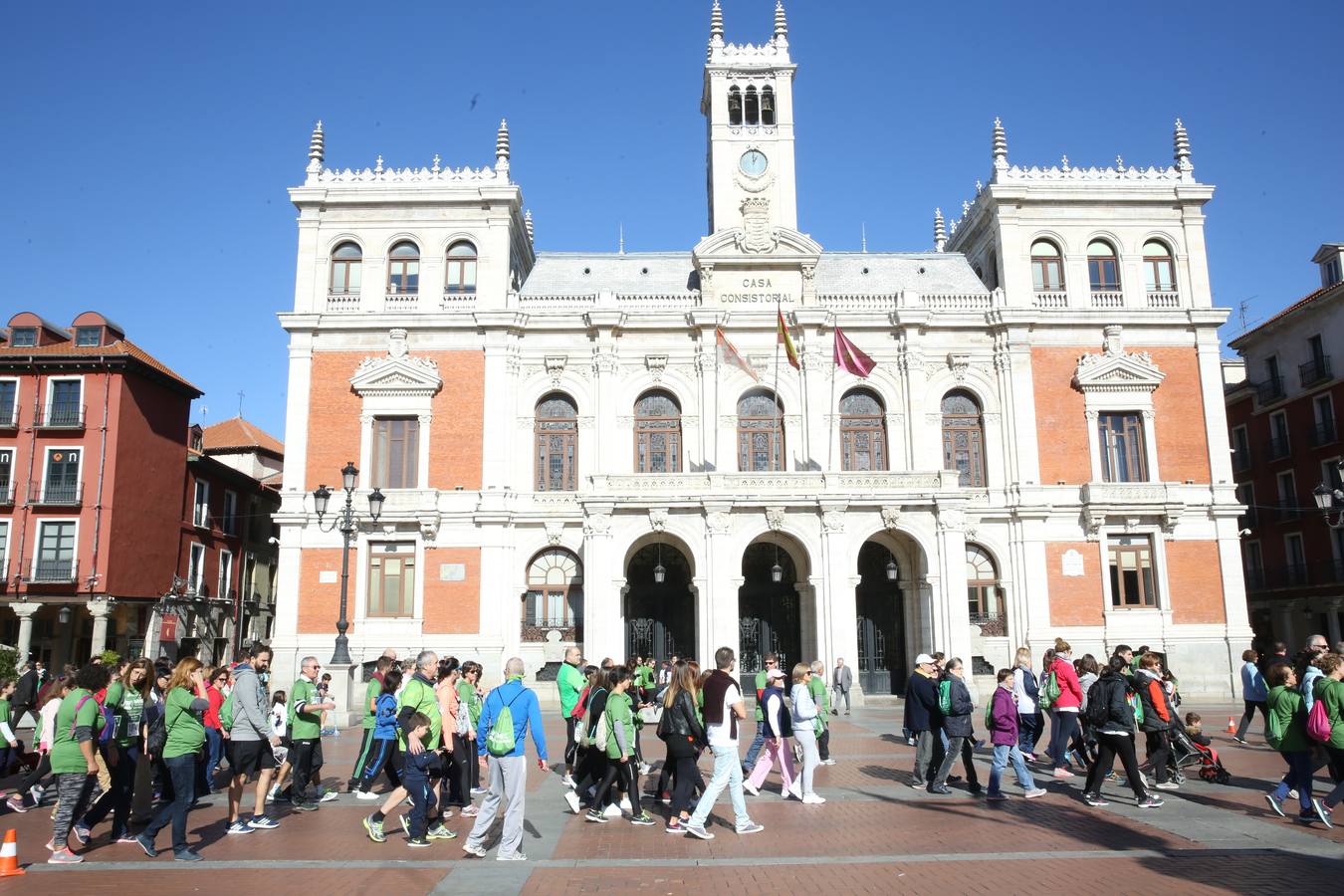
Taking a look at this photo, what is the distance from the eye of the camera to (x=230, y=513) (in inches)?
1746

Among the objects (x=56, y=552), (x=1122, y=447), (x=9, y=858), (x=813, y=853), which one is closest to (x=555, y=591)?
(x=56, y=552)

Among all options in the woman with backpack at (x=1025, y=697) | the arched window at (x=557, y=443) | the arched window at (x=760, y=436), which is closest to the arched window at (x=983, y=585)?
the arched window at (x=760, y=436)

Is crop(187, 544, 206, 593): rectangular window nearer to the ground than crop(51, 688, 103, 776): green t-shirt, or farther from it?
farther from it

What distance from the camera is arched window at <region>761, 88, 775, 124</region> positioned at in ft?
129

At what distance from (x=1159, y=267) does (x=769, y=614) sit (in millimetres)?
18642

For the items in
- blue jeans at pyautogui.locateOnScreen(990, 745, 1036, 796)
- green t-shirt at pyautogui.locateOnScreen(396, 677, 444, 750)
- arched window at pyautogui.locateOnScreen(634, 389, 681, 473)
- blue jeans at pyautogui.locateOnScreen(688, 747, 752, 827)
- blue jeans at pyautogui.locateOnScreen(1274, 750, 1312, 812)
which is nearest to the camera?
green t-shirt at pyautogui.locateOnScreen(396, 677, 444, 750)

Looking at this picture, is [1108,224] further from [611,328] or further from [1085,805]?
[1085,805]

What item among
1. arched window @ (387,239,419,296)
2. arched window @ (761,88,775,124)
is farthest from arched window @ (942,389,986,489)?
arched window @ (387,239,419,296)

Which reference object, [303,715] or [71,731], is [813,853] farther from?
[71,731]

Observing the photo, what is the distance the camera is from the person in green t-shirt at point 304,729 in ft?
43.8

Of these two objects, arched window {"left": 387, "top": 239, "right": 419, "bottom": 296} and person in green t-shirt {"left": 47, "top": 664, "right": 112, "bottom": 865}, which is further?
arched window {"left": 387, "top": 239, "right": 419, "bottom": 296}

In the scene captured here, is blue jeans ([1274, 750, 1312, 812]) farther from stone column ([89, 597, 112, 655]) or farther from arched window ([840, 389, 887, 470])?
stone column ([89, 597, 112, 655])

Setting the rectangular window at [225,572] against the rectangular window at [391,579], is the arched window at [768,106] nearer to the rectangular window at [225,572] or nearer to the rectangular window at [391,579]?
the rectangular window at [391,579]

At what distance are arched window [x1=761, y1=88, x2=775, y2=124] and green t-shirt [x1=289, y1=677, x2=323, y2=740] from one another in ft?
103
